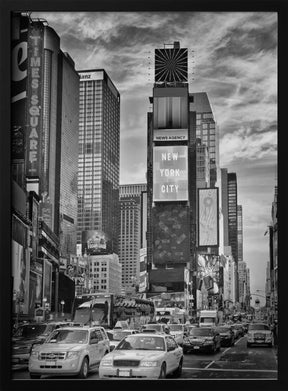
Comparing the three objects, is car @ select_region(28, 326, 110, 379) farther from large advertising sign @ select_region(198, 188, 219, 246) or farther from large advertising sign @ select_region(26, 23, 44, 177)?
large advertising sign @ select_region(26, 23, 44, 177)

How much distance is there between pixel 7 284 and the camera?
26.2 ft

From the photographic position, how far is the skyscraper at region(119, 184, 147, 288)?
9289mm

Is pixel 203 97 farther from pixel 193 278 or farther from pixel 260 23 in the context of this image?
pixel 193 278

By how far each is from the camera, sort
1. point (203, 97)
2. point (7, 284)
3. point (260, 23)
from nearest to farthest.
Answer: point (7, 284), point (260, 23), point (203, 97)

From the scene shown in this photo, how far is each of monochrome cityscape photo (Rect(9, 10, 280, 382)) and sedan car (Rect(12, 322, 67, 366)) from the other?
0.03 meters

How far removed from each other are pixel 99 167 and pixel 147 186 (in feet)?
2.61

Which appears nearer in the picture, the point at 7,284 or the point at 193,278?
the point at 7,284

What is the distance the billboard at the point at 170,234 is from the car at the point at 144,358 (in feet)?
3.60

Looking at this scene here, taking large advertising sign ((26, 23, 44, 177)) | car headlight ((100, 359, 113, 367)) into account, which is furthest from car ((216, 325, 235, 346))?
large advertising sign ((26, 23, 44, 177))

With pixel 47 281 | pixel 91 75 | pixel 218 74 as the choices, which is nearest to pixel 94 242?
pixel 47 281

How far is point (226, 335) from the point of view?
9438 mm

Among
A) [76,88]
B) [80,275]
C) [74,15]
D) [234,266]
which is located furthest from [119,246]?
[74,15]

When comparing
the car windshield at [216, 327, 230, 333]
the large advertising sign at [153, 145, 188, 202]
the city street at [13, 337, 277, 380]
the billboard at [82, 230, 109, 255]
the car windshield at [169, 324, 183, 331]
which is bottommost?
Result: the city street at [13, 337, 277, 380]

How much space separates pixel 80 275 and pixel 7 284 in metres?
1.48
